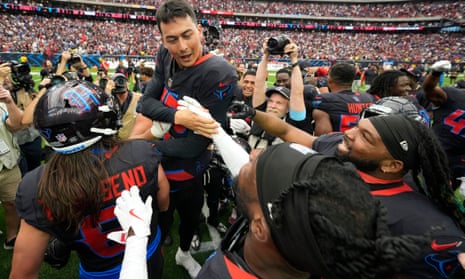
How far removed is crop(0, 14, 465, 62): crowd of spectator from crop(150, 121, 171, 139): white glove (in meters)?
28.3

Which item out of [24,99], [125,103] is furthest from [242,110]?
[24,99]

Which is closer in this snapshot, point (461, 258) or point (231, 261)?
point (231, 261)

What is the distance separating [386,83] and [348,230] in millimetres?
3941

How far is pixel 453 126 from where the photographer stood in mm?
3676

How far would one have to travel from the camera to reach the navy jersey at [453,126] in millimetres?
3621

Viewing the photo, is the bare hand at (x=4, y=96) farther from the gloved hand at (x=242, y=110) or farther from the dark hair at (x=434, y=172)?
the dark hair at (x=434, y=172)

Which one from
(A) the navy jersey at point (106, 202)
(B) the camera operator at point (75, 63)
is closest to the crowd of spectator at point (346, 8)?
(B) the camera operator at point (75, 63)

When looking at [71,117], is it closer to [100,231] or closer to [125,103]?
[100,231]

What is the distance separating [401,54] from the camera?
44.4 metres

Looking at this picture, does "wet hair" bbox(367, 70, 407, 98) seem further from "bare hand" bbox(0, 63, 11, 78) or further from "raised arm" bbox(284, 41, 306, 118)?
"bare hand" bbox(0, 63, 11, 78)

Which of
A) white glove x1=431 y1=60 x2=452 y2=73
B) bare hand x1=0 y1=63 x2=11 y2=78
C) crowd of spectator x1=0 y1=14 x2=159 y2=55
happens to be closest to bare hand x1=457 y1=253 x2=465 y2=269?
white glove x1=431 y1=60 x2=452 y2=73

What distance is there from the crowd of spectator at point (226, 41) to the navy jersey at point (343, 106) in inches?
1115

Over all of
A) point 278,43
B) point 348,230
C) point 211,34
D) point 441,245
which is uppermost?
point 211,34

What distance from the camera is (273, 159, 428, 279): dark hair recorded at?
78cm
